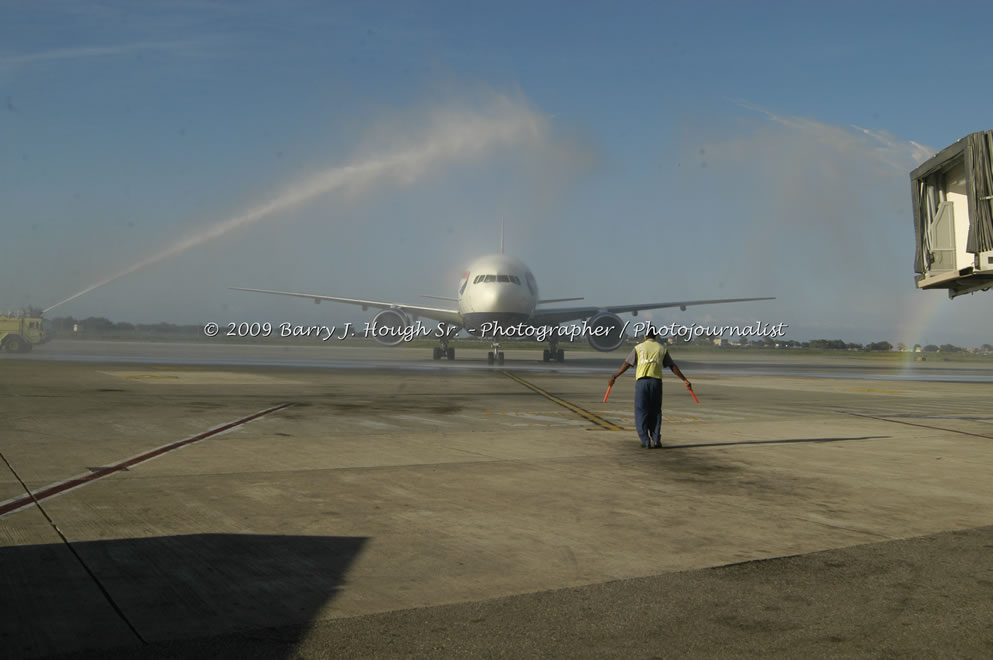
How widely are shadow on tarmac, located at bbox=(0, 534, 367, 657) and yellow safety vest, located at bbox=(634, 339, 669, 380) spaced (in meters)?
6.86

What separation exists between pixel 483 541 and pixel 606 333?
3774 cm

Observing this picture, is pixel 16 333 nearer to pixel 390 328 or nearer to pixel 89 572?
pixel 390 328

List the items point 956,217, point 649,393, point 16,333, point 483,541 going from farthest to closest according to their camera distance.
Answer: point 16,333, point 649,393, point 956,217, point 483,541

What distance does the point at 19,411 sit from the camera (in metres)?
14.6

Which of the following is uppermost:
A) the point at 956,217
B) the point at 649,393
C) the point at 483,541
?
the point at 956,217

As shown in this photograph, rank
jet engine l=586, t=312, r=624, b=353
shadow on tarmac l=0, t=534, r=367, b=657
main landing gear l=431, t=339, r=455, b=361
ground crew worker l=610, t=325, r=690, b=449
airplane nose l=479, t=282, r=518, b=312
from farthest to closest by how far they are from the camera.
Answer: main landing gear l=431, t=339, r=455, b=361, jet engine l=586, t=312, r=624, b=353, airplane nose l=479, t=282, r=518, b=312, ground crew worker l=610, t=325, r=690, b=449, shadow on tarmac l=0, t=534, r=367, b=657

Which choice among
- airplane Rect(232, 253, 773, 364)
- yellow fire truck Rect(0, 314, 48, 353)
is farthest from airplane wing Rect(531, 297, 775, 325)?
yellow fire truck Rect(0, 314, 48, 353)

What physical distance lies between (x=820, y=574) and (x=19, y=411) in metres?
14.1

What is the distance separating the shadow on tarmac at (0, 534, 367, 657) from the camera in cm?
407

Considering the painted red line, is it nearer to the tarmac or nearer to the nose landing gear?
the tarmac

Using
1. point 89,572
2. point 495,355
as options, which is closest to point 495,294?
point 495,355

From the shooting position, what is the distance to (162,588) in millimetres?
4762

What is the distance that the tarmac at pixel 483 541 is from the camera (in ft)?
13.7

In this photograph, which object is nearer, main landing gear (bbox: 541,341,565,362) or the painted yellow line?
the painted yellow line
